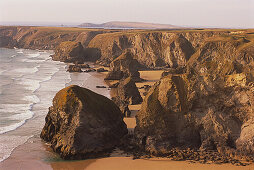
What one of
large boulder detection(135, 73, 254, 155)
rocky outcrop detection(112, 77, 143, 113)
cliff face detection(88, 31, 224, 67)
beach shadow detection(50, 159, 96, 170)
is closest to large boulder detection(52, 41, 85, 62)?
cliff face detection(88, 31, 224, 67)

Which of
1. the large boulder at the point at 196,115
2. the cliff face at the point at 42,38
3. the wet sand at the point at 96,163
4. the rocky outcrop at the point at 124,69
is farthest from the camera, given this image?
the cliff face at the point at 42,38

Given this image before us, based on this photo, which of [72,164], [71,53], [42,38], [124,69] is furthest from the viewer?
[42,38]

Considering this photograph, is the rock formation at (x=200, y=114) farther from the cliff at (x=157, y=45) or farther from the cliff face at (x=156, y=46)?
the cliff face at (x=156, y=46)

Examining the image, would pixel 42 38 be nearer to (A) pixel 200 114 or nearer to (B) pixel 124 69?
(B) pixel 124 69

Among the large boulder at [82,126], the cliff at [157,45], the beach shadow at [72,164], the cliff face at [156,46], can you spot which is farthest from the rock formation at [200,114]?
the cliff face at [156,46]

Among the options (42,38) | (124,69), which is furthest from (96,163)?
(42,38)

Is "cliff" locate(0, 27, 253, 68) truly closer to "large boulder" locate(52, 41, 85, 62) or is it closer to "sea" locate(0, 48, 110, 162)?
"large boulder" locate(52, 41, 85, 62)

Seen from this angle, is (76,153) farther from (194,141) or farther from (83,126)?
(194,141)
